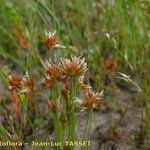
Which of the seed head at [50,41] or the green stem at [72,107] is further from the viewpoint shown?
the seed head at [50,41]

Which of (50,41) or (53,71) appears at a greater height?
(50,41)

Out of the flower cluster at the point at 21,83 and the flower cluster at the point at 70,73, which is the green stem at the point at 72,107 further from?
the flower cluster at the point at 21,83

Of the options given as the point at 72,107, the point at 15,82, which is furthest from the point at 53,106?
the point at 15,82

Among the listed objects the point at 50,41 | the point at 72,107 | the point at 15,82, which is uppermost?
the point at 50,41

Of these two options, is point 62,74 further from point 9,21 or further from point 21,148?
point 9,21

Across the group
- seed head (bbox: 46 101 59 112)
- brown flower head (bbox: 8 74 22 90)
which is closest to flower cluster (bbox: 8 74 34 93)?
brown flower head (bbox: 8 74 22 90)

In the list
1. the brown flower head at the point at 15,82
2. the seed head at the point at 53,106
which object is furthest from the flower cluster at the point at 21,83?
the seed head at the point at 53,106

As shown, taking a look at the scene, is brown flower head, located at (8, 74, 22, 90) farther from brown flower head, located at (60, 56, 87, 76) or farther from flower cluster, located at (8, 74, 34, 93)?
brown flower head, located at (60, 56, 87, 76)

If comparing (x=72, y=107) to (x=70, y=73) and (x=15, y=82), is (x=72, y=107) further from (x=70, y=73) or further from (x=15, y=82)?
(x=15, y=82)

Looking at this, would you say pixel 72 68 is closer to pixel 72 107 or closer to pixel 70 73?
pixel 70 73

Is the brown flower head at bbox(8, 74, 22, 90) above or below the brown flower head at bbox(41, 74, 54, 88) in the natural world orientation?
above

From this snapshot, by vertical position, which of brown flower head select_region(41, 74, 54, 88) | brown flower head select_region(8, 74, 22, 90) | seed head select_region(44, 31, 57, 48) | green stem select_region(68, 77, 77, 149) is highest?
seed head select_region(44, 31, 57, 48)

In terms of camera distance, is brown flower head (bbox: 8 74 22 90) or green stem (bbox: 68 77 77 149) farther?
brown flower head (bbox: 8 74 22 90)

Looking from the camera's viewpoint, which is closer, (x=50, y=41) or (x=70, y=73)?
(x=70, y=73)
